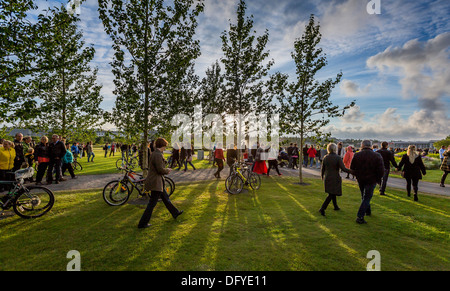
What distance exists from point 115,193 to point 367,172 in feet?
27.3

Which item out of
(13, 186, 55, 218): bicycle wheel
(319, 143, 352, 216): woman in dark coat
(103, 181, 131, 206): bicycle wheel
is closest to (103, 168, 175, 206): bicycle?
(103, 181, 131, 206): bicycle wheel

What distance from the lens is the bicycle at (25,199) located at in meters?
5.82

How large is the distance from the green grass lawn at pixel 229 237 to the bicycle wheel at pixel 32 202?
0.26 meters

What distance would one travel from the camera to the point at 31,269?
139 inches

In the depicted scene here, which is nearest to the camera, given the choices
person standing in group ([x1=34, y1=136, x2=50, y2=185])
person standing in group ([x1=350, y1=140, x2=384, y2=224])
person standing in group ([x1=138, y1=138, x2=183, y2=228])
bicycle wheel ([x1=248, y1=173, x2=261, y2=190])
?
person standing in group ([x1=138, y1=138, x2=183, y2=228])

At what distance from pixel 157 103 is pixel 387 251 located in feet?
26.8

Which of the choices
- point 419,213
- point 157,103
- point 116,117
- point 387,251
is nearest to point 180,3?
point 157,103

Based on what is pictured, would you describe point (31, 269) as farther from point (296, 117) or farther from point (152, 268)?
point (296, 117)

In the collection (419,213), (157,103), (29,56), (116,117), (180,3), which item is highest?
(180,3)

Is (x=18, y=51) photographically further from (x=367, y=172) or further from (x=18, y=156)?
(x=367, y=172)

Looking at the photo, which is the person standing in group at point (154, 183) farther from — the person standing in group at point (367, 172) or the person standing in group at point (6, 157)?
the person standing in group at point (6, 157)

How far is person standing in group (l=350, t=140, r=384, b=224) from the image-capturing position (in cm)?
604

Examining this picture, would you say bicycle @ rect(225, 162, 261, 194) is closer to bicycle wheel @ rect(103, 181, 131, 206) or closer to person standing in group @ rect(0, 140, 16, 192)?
bicycle wheel @ rect(103, 181, 131, 206)

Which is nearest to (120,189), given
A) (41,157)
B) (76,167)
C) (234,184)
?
(234,184)
